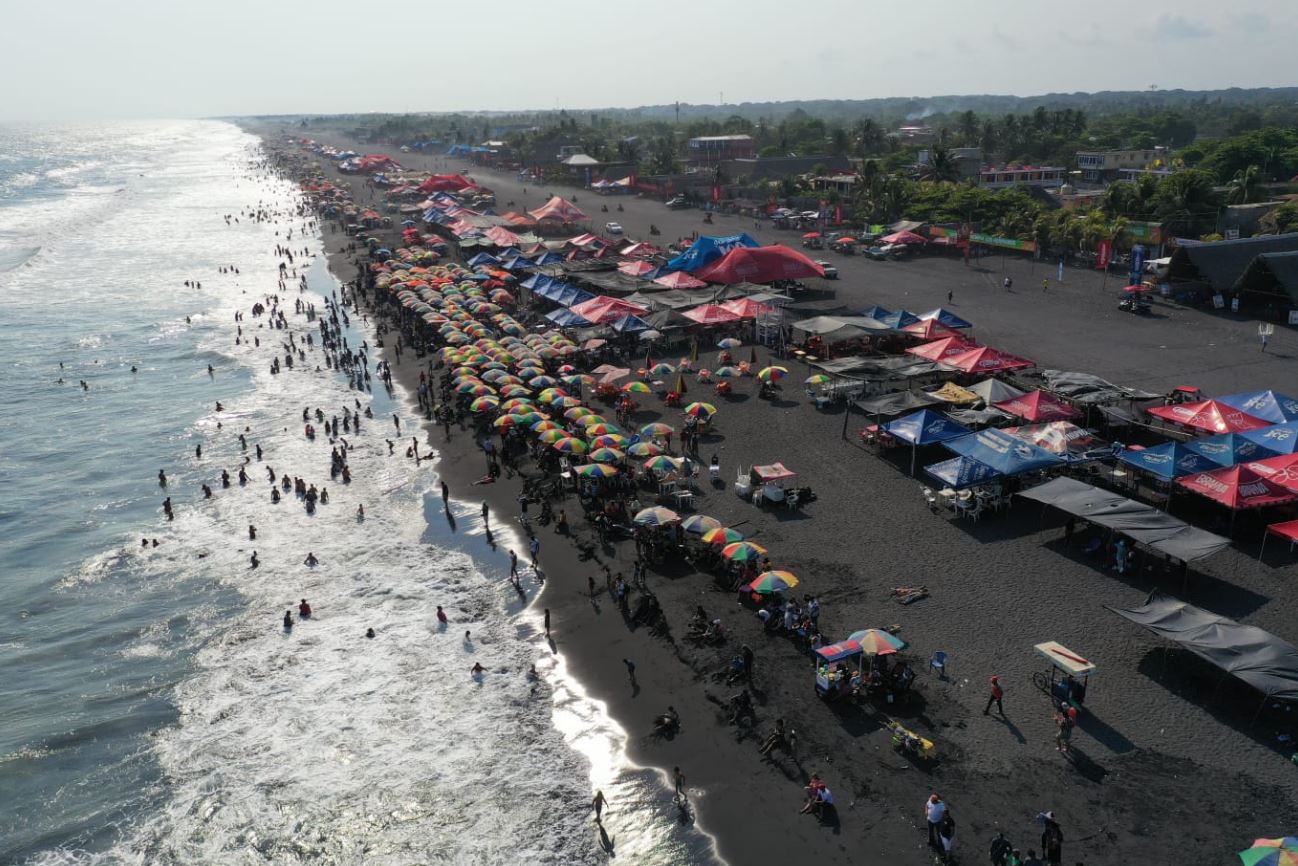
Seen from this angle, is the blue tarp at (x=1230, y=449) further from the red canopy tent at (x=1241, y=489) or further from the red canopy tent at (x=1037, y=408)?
the red canopy tent at (x=1037, y=408)

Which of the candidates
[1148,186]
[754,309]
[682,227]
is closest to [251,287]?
[682,227]

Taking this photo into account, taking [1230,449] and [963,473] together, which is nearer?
[1230,449]

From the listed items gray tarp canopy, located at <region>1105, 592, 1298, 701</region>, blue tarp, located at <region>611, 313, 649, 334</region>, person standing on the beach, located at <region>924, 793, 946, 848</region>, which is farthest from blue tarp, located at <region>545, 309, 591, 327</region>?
person standing on the beach, located at <region>924, 793, 946, 848</region>

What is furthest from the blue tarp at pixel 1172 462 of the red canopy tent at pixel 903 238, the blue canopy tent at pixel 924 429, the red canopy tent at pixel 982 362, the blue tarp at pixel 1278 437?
the red canopy tent at pixel 903 238

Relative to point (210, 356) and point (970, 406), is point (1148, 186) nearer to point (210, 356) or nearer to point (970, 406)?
point (970, 406)

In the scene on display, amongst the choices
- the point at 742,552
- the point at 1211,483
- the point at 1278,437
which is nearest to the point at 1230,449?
the point at 1278,437

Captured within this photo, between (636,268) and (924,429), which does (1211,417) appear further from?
(636,268)
